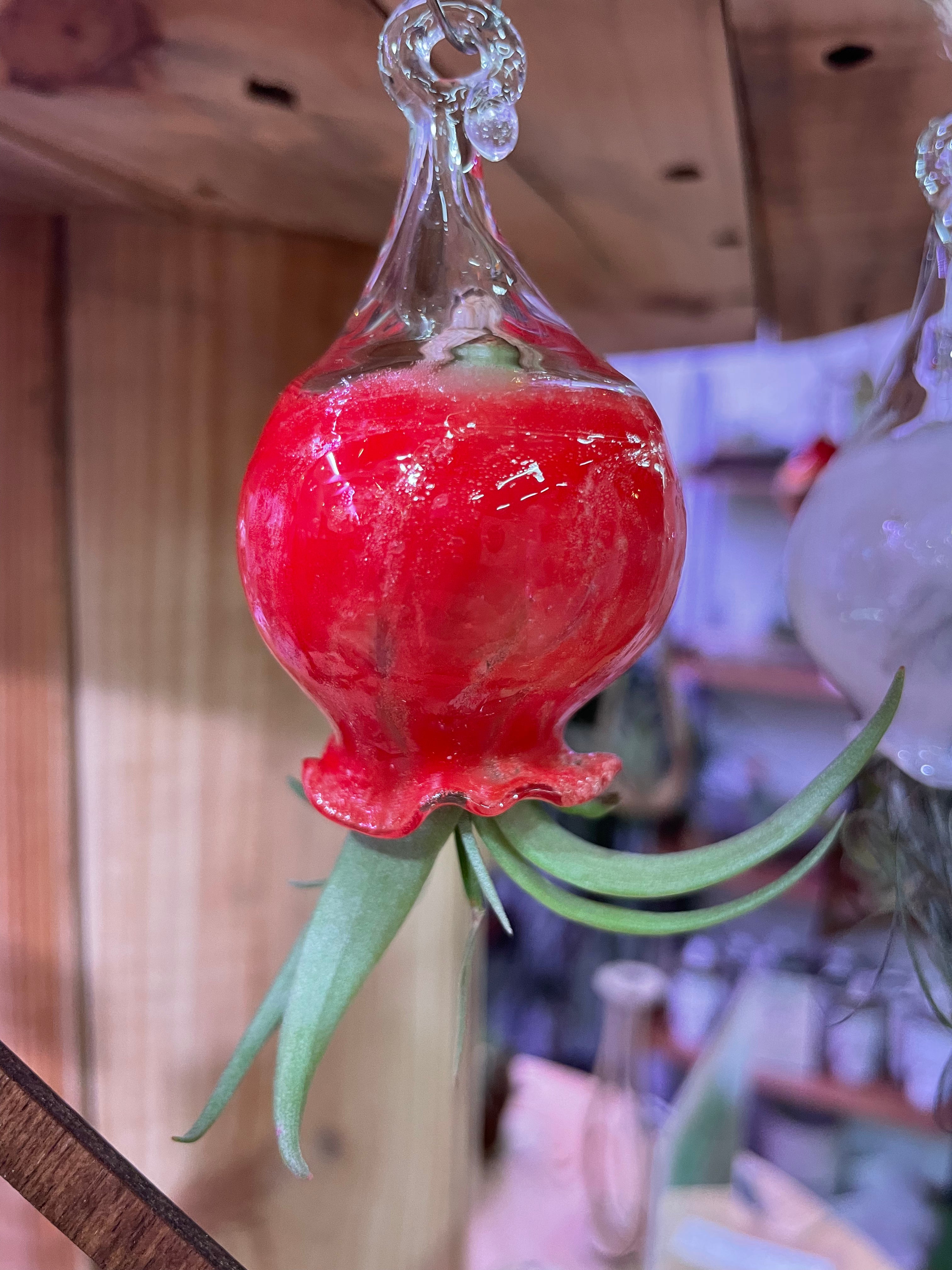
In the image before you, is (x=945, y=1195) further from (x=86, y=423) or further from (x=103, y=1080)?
(x=86, y=423)

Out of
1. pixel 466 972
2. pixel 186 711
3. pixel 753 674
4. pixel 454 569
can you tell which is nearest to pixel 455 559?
pixel 454 569

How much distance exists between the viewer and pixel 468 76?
0.72 ft

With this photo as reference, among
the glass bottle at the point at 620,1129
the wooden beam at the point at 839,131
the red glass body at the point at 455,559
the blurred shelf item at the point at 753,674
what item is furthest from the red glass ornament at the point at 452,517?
the blurred shelf item at the point at 753,674

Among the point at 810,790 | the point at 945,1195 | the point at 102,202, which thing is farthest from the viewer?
the point at 945,1195

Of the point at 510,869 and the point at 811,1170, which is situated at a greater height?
the point at 510,869

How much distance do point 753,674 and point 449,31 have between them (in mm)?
968

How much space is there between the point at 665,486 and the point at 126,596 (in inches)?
10.4

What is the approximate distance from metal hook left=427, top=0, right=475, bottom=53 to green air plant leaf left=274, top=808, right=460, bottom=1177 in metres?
0.18

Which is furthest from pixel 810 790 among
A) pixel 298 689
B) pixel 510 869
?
pixel 298 689

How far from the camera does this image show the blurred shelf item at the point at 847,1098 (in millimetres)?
934

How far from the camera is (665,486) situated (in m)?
0.20

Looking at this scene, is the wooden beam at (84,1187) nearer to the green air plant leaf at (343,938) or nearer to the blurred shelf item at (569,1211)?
the green air plant leaf at (343,938)

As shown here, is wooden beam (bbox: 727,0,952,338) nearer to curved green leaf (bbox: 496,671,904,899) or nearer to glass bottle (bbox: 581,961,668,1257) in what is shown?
curved green leaf (bbox: 496,671,904,899)

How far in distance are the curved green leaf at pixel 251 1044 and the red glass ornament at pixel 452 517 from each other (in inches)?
2.4
